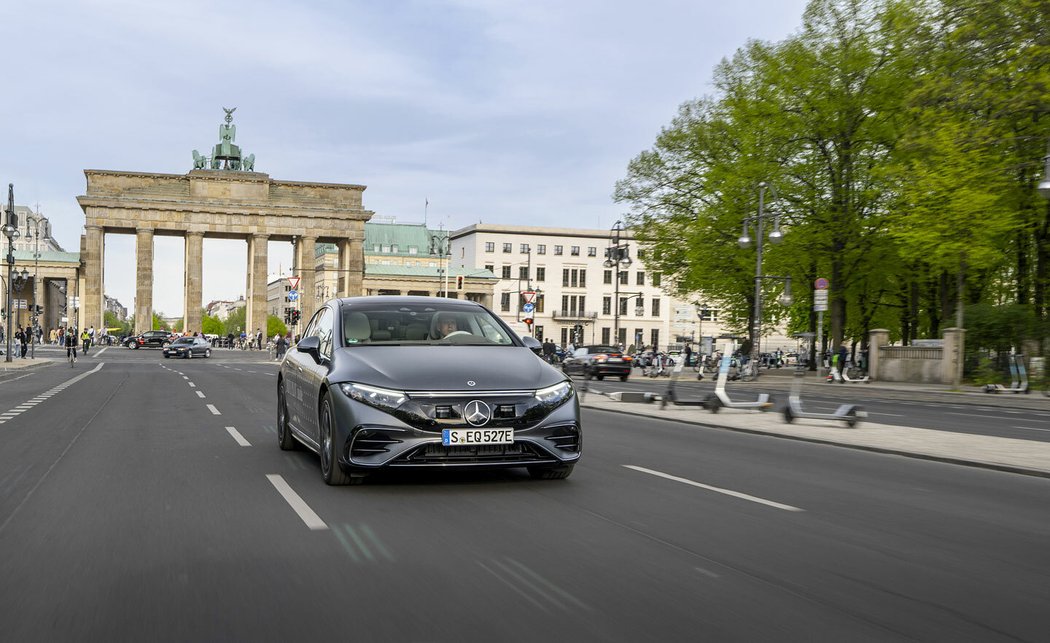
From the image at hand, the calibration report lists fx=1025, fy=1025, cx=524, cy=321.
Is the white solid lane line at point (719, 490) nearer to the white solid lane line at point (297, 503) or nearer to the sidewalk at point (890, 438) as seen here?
the white solid lane line at point (297, 503)

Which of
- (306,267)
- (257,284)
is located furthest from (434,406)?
(257,284)

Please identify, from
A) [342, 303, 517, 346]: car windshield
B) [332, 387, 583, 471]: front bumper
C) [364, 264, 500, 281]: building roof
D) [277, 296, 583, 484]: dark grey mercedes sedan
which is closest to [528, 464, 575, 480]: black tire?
[277, 296, 583, 484]: dark grey mercedes sedan

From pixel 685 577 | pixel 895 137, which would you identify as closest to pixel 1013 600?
pixel 685 577

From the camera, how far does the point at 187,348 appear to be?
60875mm

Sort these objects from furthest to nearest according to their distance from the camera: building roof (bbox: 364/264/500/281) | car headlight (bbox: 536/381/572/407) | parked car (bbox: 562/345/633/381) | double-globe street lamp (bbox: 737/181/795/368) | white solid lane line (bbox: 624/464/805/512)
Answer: building roof (bbox: 364/264/500/281), parked car (bbox: 562/345/633/381), double-globe street lamp (bbox: 737/181/795/368), car headlight (bbox: 536/381/572/407), white solid lane line (bbox: 624/464/805/512)

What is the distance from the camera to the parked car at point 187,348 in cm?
6081

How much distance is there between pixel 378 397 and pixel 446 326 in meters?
1.78

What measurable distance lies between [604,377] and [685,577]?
131ft

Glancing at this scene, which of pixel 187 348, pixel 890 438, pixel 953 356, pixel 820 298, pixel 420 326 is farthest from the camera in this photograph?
pixel 187 348

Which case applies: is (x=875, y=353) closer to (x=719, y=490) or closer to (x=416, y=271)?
(x=719, y=490)

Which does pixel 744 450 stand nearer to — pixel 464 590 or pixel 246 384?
pixel 464 590

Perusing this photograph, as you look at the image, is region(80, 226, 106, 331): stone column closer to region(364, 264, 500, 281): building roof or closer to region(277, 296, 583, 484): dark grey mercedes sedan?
region(364, 264, 500, 281): building roof

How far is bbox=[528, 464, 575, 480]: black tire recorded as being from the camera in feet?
26.9

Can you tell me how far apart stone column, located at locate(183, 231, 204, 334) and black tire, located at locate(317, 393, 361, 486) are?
90.8 metres
